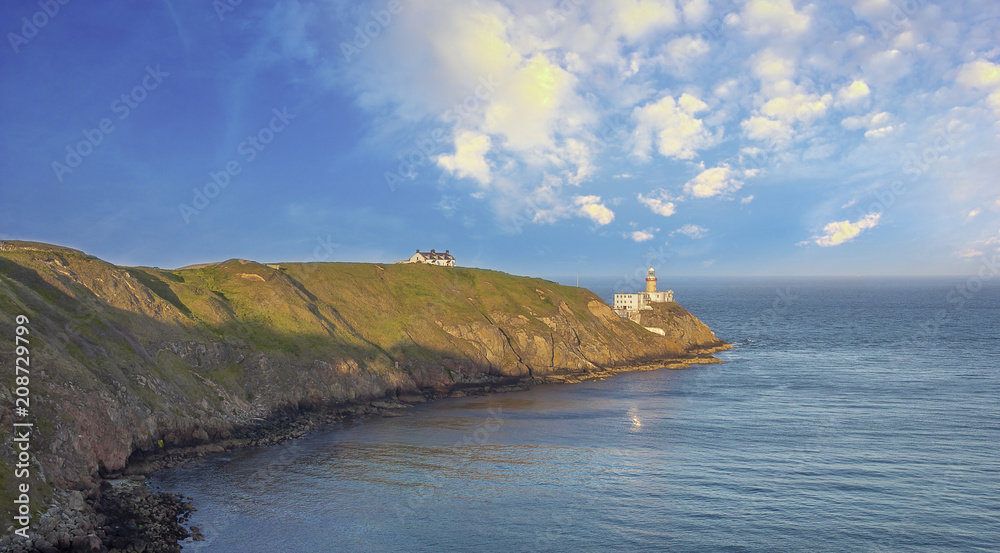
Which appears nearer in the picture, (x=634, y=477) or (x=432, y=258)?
(x=634, y=477)

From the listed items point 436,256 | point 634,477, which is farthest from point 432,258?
point 634,477

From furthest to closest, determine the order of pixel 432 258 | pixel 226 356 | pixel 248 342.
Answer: pixel 432 258 → pixel 248 342 → pixel 226 356

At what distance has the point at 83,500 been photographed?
131 ft

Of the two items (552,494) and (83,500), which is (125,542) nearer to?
(83,500)

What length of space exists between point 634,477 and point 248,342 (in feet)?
168

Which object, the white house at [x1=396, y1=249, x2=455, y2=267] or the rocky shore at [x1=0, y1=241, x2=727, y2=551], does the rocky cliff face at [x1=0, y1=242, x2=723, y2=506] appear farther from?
the white house at [x1=396, y1=249, x2=455, y2=267]

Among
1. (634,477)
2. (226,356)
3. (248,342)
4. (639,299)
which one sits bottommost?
(634,477)

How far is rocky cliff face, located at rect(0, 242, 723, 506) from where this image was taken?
161 ft

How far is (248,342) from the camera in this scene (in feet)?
255

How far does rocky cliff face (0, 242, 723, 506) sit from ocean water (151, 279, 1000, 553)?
699 cm

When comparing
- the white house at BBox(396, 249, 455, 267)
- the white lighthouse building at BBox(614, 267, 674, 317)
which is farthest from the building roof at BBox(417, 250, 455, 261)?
the white lighthouse building at BBox(614, 267, 674, 317)

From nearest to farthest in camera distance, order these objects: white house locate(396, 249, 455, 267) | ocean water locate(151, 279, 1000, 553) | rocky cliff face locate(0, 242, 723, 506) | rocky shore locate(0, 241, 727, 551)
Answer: ocean water locate(151, 279, 1000, 553)
rocky shore locate(0, 241, 727, 551)
rocky cliff face locate(0, 242, 723, 506)
white house locate(396, 249, 455, 267)

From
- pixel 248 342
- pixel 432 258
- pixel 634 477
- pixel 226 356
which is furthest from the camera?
pixel 432 258

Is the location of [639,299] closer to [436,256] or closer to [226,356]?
[436,256]
